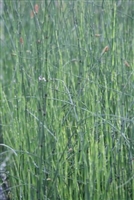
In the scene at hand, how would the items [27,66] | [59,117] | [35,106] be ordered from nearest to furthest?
[59,117], [35,106], [27,66]

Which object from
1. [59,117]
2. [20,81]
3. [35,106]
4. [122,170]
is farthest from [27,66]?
[122,170]

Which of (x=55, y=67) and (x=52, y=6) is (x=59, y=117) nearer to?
(x=55, y=67)

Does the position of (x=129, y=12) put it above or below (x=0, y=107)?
above

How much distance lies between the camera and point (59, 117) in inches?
93.4

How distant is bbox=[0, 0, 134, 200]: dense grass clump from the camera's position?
83.1 inches

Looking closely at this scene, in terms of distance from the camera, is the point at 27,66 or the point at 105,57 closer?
the point at 105,57

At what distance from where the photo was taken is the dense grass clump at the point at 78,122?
6.93 feet

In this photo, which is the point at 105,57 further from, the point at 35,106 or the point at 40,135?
the point at 40,135

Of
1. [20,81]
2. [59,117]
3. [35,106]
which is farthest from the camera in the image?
[20,81]

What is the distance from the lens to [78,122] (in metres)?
2.15

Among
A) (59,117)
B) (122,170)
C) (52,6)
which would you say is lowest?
(122,170)

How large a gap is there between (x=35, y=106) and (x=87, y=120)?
0.39m

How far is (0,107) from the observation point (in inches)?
110

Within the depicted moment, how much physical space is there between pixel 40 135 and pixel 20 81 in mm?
566
